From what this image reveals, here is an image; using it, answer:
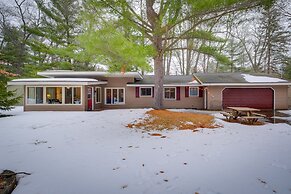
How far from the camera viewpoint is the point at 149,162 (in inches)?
179

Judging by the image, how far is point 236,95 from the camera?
56.6ft

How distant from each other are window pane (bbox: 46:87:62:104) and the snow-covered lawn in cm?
869

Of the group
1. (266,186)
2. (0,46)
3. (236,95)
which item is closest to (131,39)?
(266,186)

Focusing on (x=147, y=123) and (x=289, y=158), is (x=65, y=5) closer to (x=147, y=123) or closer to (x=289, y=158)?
(x=147, y=123)

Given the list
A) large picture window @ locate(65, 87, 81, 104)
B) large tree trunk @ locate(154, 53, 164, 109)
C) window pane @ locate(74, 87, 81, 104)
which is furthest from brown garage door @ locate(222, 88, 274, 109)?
large picture window @ locate(65, 87, 81, 104)

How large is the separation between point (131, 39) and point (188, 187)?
8.90 meters

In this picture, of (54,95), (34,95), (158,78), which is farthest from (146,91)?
(34,95)

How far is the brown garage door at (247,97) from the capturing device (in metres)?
17.0

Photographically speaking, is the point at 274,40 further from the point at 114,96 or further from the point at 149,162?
the point at 149,162

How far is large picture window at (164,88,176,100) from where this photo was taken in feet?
A: 60.6

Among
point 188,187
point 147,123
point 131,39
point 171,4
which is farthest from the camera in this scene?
point 131,39

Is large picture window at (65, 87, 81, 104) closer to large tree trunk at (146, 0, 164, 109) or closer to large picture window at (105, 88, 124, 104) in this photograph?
large picture window at (105, 88, 124, 104)

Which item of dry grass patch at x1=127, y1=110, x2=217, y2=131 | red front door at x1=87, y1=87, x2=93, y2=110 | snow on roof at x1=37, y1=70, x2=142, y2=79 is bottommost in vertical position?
dry grass patch at x1=127, y1=110, x2=217, y2=131

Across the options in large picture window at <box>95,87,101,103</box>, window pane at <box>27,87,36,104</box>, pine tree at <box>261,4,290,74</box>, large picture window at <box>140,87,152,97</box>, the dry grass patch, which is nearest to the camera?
the dry grass patch
